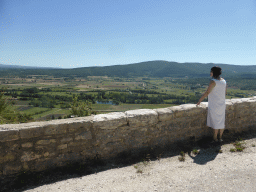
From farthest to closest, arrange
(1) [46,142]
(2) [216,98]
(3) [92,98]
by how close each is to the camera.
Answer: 1. (3) [92,98]
2. (2) [216,98]
3. (1) [46,142]

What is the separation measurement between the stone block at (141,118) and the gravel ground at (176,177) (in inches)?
31.0

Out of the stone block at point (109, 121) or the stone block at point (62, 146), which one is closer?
the stone block at point (62, 146)

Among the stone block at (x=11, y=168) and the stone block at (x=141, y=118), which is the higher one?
the stone block at (x=141, y=118)

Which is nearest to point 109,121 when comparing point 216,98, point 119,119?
point 119,119

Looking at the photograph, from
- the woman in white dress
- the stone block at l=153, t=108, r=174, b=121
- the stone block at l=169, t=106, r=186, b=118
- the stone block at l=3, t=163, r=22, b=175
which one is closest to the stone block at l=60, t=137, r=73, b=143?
the stone block at l=3, t=163, r=22, b=175

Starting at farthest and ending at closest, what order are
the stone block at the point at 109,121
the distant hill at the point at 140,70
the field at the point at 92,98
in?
the distant hill at the point at 140,70 → the field at the point at 92,98 → the stone block at the point at 109,121

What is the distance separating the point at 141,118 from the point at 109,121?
0.71 meters

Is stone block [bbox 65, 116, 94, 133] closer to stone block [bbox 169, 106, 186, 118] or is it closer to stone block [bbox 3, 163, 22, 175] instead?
stone block [bbox 3, 163, 22, 175]

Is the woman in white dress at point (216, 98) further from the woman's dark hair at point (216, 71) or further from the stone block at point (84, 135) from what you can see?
the stone block at point (84, 135)

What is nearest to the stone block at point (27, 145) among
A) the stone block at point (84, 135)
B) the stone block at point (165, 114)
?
the stone block at point (84, 135)

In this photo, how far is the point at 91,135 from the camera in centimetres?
313

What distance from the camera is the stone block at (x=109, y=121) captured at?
3.16 meters

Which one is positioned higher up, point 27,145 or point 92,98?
point 27,145

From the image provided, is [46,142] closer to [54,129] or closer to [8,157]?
[54,129]
